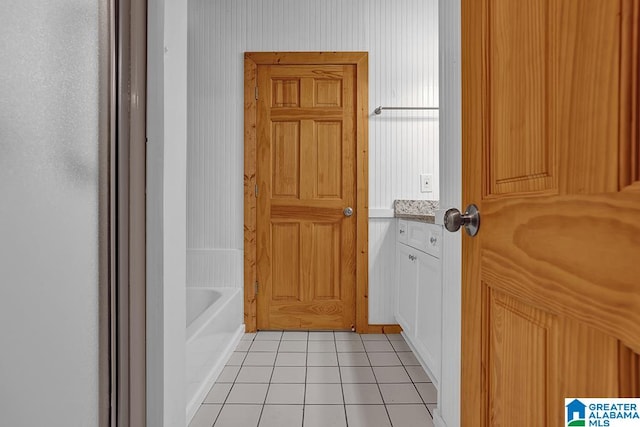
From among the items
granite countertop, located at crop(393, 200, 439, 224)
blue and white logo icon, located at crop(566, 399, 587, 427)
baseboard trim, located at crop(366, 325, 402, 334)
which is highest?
granite countertop, located at crop(393, 200, 439, 224)

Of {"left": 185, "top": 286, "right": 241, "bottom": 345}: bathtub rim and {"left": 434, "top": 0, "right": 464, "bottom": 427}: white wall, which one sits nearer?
{"left": 434, "top": 0, "right": 464, "bottom": 427}: white wall

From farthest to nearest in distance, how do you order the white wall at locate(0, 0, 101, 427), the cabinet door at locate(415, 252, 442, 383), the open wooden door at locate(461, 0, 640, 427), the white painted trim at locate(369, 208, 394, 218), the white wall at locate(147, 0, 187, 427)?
1. the white painted trim at locate(369, 208, 394, 218)
2. the cabinet door at locate(415, 252, 442, 383)
3. the white wall at locate(147, 0, 187, 427)
4. the white wall at locate(0, 0, 101, 427)
5. the open wooden door at locate(461, 0, 640, 427)

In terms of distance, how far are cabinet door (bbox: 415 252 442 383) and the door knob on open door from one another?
98 centimetres

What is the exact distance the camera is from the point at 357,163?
2680 millimetres

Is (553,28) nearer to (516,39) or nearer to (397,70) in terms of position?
(516,39)

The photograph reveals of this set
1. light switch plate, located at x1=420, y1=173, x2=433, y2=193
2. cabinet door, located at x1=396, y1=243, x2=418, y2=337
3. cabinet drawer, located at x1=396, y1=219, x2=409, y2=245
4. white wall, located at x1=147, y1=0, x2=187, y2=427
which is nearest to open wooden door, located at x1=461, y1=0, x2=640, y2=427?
white wall, located at x1=147, y1=0, x2=187, y2=427

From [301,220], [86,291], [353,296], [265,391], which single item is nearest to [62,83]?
[86,291]

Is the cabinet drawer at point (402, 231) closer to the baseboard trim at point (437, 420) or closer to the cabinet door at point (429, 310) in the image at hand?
the cabinet door at point (429, 310)

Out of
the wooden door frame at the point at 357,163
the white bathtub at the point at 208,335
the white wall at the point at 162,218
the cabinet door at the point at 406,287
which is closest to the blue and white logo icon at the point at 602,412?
the white wall at the point at 162,218

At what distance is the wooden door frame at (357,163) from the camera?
2668 millimetres

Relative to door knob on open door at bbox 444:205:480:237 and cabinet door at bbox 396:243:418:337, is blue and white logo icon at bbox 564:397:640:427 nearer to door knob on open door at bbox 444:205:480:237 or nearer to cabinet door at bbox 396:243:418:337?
door knob on open door at bbox 444:205:480:237

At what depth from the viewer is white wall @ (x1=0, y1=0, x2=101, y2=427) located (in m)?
0.60

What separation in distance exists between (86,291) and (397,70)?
8.28 feet

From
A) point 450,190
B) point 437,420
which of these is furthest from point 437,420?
point 450,190
